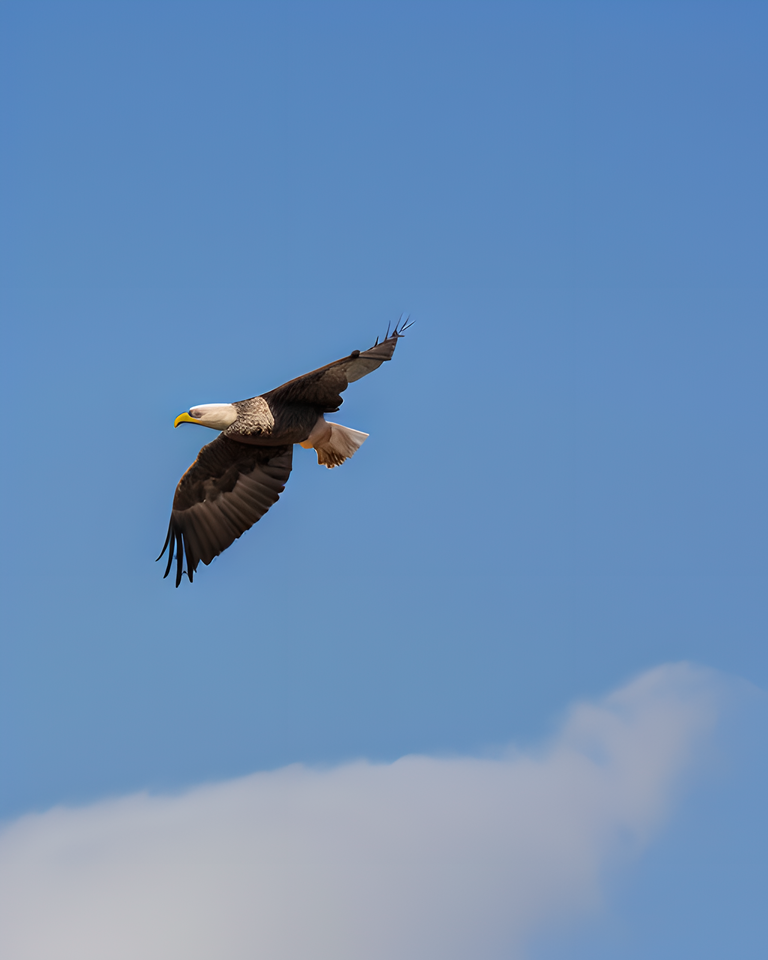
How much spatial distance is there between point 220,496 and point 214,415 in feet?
6.65

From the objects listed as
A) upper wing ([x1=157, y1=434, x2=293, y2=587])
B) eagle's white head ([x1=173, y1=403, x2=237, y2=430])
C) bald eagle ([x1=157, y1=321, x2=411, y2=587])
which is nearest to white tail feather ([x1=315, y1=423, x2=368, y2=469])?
bald eagle ([x1=157, y1=321, x2=411, y2=587])

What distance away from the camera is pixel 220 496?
1741 centimetres

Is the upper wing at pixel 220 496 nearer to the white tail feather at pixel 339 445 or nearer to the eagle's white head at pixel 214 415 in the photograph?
the white tail feather at pixel 339 445

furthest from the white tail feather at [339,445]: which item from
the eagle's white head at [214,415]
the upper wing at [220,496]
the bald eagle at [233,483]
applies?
the eagle's white head at [214,415]

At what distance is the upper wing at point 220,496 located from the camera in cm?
1708

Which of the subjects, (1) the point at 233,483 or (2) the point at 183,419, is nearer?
(2) the point at 183,419

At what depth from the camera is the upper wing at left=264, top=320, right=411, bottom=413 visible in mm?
14797

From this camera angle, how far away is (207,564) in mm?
17078

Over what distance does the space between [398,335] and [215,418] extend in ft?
9.24

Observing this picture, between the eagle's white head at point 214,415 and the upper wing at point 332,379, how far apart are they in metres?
0.54

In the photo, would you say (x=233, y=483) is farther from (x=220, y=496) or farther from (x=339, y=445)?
(x=339, y=445)

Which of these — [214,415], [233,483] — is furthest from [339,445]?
[214,415]

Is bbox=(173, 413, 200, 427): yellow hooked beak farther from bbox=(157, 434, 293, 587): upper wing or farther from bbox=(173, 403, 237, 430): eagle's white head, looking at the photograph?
bbox=(157, 434, 293, 587): upper wing

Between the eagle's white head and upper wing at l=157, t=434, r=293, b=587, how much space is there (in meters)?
1.15
